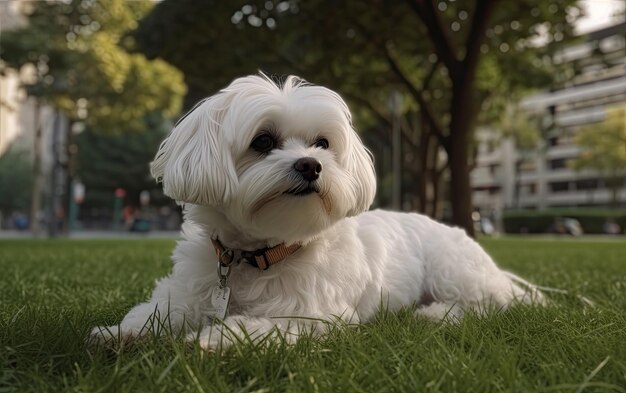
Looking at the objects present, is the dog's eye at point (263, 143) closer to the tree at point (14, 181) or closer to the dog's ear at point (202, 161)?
the dog's ear at point (202, 161)

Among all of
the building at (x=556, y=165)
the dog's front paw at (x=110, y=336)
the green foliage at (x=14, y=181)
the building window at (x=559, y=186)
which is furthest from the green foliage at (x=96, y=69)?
the building window at (x=559, y=186)

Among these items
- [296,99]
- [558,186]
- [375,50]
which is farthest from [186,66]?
[558,186]

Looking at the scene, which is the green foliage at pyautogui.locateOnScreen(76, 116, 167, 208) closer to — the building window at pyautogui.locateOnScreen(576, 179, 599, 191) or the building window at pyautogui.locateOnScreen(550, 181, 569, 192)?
the building window at pyautogui.locateOnScreen(550, 181, 569, 192)

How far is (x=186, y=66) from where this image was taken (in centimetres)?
1447

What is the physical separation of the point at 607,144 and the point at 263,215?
50.1 meters

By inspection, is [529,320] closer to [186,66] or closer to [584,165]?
[186,66]

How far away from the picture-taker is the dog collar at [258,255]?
2758 mm

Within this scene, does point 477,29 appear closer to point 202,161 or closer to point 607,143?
point 202,161

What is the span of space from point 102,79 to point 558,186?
6488 cm

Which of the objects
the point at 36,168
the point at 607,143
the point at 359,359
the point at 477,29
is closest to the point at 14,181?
the point at 36,168

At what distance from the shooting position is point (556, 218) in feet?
131

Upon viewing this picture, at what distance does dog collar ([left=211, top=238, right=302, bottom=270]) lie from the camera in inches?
109

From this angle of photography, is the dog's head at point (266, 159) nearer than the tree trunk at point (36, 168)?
Yes

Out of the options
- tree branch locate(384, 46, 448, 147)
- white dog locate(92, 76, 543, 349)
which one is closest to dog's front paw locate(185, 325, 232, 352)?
white dog locate(92, 76, 543, 349)
